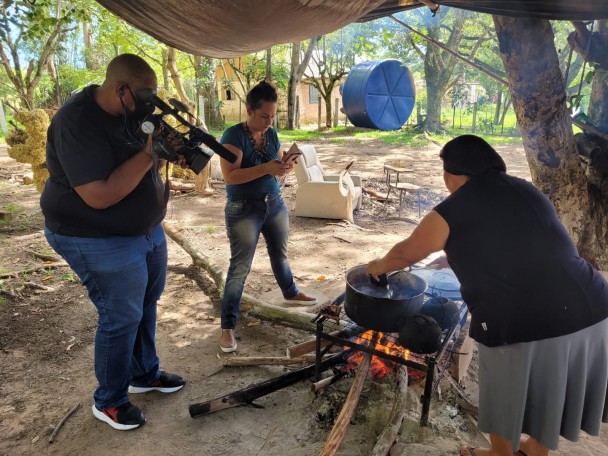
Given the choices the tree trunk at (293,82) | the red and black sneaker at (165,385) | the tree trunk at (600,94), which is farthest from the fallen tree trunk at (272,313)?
the tree trunk at (293,82)

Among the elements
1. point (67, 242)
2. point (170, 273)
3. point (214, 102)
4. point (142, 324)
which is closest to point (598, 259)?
point (142, 324)

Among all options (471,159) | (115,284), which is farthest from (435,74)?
(115,284)

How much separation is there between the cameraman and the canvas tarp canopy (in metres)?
0.27

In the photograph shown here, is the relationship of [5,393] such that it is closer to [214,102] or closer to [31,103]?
[31,103]

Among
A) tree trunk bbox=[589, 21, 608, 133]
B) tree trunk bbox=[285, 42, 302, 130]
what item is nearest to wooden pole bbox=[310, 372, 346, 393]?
tree trunk bbox=[589, 21, 608, 133]

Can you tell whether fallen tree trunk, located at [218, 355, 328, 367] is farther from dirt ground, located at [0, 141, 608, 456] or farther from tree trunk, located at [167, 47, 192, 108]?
tree trunk, located at [167, 47, 192, 108]

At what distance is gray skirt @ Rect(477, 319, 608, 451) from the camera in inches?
78.1

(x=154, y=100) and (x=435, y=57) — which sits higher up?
(x=435, y=57)

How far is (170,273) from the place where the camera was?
5.48 meters

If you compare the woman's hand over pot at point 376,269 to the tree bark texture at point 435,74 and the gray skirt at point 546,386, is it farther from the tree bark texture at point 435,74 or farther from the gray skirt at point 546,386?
the tree bark texture at point 435,74

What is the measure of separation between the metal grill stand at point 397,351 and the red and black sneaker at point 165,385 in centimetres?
103

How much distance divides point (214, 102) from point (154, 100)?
2450cm

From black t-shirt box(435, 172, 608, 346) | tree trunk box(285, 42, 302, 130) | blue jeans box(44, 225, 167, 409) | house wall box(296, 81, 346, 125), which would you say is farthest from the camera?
house wall box(296, 81, 346, 125)

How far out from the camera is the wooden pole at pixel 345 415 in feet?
7.28
